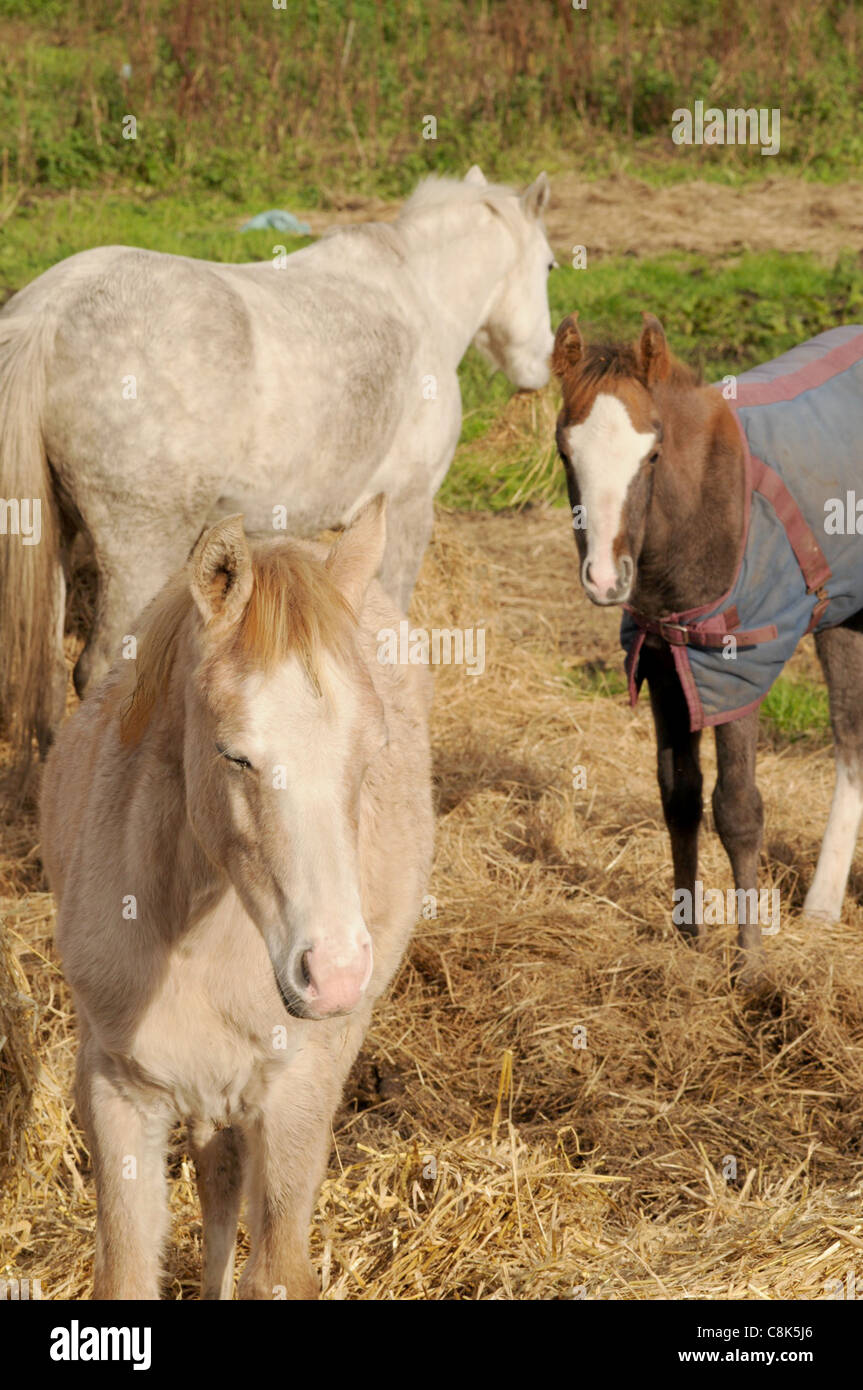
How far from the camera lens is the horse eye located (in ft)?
6.89

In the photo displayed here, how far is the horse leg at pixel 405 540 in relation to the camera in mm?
5758

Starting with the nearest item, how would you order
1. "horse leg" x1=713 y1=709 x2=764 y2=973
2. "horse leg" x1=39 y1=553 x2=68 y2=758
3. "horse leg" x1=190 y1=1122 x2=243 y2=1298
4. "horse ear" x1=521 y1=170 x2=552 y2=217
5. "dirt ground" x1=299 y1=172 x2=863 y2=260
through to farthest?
"horse leg" x1=190 y1=1122 x2=243 y2=1298
"horse leg" x1=713 y1=709 x2=764 y2=973
"horse leg" x1=39 y1=553 x2=68 y2=758
"horse ear" x1=521 y1=170 x2=552 y2=217
"dirt ground" x1=299 y1=172 x2=863 y2=260

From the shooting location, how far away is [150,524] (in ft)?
15.3

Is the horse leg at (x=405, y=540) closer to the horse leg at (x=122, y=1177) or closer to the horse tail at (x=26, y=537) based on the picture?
the horse tail at (x=26, y=537)

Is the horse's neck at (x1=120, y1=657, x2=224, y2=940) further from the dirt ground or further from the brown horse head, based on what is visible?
the dirt ground

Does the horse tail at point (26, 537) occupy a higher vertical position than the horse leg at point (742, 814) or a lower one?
higher

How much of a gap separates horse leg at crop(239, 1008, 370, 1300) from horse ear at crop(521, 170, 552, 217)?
4.77 meters

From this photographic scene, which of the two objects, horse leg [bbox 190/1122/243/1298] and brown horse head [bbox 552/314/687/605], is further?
brown horse head [bbox 552/314/687/605]

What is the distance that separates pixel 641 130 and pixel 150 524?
1206 centimetres

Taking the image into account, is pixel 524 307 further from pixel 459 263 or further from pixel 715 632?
pixel 715 632

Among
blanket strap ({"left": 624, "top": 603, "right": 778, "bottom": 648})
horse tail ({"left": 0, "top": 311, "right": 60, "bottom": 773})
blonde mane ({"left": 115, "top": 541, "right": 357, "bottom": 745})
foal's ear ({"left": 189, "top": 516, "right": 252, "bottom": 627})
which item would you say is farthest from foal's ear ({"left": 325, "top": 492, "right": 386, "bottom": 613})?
horse tail ({"left": 0, "top": 311, "right": 60, "bottom": 773})

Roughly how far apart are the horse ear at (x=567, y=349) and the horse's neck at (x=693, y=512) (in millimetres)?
322

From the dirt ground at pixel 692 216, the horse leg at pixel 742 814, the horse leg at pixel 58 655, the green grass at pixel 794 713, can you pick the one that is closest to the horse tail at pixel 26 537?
the horse leg at pixel 58 655
